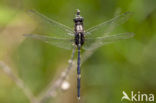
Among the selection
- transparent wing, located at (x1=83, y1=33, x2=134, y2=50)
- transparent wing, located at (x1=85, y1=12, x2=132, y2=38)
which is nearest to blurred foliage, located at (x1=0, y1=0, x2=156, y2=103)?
transparent wing, located at (x1=85, y1=12, x2=132, y2=38)

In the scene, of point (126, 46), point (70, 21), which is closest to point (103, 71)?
point (126, 46)

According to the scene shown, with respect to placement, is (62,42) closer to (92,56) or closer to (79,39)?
(79,39)

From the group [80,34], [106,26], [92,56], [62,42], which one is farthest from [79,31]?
[92,56]

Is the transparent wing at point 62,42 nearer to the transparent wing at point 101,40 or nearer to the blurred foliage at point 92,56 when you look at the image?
the transparent wing at point 101,40

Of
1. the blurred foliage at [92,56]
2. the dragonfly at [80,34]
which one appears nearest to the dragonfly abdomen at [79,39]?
the dragonfly at [80,34]

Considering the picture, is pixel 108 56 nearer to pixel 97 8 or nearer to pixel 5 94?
pixel 97 8

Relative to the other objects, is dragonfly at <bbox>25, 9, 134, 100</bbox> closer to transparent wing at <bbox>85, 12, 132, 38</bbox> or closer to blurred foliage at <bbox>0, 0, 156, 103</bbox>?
transparent wing at <bbox>85, 12, 132, 38</bbox>

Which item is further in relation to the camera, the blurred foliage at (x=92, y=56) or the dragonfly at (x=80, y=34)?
the blurred foliage at (x=92, y=56)
